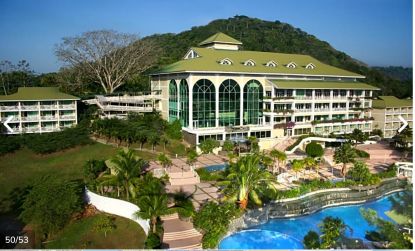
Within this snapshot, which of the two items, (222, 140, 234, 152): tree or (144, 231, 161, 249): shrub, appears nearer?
(144, 231, 161, 249): shrub

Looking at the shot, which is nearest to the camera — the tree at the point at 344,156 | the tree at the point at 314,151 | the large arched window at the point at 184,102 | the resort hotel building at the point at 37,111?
the tree at the point at 344,156

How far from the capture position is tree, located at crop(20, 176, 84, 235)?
1612 cm

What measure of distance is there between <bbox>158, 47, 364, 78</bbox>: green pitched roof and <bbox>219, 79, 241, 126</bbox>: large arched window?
139 centimetres

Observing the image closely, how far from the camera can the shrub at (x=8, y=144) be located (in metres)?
25.2

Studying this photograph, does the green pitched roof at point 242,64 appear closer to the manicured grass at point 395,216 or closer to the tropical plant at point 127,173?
the tropical plant at point 127,173

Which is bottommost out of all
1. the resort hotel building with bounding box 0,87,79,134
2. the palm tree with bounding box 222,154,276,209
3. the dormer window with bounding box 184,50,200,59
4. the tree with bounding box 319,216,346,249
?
the tree with bounding box 319,216,346,249

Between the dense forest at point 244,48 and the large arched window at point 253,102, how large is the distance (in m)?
12.0

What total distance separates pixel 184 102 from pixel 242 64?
22.3 feet

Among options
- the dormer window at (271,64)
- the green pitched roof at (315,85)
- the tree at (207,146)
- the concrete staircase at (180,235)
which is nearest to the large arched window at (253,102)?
the green pitched roof at (315,85)

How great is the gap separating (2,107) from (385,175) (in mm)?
27947

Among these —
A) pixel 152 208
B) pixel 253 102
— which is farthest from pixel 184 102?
pixel 152 208

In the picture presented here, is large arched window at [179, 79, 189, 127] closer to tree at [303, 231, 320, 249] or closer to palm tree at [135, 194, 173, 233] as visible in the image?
palm tree at [135, 194, 173, 233]

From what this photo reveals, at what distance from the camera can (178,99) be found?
1283 inches

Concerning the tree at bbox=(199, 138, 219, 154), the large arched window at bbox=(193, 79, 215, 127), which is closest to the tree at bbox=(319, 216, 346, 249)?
the tree at bbox=(199, 138, 219, 154)
